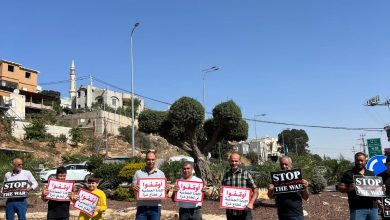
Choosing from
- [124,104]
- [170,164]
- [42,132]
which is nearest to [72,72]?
[124,104]

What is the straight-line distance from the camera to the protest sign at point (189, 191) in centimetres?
776

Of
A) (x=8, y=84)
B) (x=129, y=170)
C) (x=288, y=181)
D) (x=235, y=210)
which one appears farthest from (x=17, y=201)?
(x=8, y=84)

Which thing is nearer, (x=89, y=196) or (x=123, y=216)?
(x=89, y=196)

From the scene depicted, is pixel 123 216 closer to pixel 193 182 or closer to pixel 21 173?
pixel 21 173

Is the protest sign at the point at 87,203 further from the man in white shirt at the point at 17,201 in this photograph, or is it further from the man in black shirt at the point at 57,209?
the man in white shirt at the point at 17,201

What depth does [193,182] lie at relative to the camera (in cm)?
795

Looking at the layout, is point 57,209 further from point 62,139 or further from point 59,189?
point 62,139

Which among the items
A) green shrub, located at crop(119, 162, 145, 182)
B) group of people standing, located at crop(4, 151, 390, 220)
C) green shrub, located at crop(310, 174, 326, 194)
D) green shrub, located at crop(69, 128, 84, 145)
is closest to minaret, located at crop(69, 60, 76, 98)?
green shrub, located at crop(69, 128, 84, 145)

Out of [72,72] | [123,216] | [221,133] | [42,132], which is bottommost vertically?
[123,216]

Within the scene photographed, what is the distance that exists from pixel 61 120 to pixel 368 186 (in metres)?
62.6

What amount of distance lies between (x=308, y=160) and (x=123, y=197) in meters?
9.64

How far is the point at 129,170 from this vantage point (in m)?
21.9

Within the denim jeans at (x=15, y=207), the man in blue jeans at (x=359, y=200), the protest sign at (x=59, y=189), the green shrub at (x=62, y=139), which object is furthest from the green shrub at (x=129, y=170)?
the green shrub at (x=62, y=139)

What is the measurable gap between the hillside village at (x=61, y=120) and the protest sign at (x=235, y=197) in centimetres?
3787
